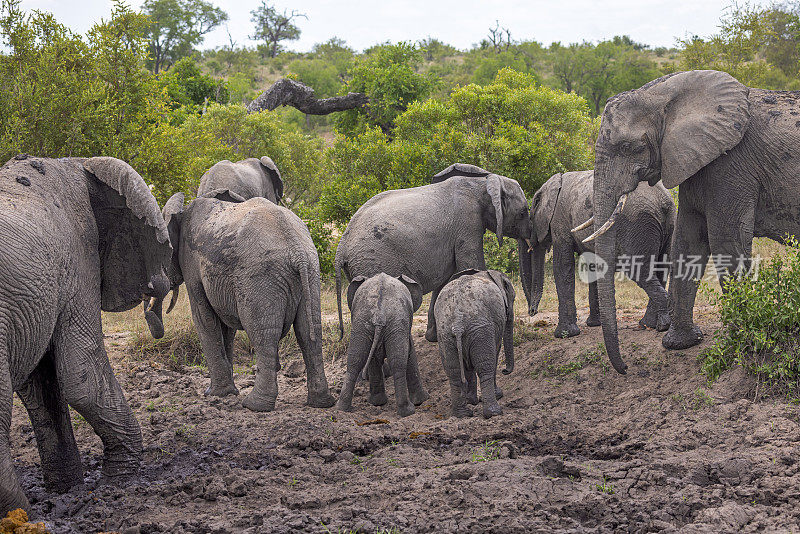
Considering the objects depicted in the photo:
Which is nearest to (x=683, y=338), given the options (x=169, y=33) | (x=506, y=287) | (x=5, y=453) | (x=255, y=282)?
(x=506, y=287)

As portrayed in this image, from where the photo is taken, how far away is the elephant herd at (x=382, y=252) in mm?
5172

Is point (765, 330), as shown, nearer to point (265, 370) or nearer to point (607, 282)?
point (607, 282)

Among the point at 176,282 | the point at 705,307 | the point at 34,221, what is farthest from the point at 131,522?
the point at 705,307

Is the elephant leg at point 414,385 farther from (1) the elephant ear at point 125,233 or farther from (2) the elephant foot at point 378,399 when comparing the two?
(1) the elephant ear at point 125,233

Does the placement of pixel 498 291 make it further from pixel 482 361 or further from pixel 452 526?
pixel 452 526

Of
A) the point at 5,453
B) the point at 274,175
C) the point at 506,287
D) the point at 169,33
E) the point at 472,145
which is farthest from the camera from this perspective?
the point at 169,33

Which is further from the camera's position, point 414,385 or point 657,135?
point 414,385

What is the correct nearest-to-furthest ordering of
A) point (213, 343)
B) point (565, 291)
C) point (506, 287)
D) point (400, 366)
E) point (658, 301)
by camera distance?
point (400, 366), point (213, 343), point (506, 287), point (658, 301), point (565, 291)

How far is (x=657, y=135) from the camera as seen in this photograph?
748cm

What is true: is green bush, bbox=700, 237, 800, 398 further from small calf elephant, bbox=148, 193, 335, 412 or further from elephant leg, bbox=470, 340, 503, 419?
small calf elephant, bbox=148, 193, 335, 412

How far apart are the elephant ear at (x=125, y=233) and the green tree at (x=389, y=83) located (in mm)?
12155

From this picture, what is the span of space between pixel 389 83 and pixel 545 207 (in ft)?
28.8

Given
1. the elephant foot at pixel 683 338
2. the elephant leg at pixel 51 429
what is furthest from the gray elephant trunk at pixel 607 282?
the elephant leg at pixel 51 429

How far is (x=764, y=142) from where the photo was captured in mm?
7328
